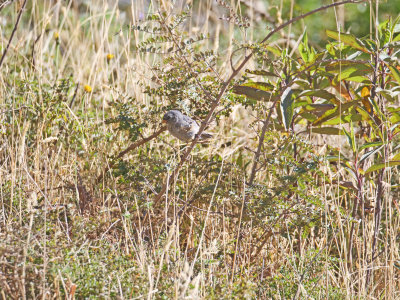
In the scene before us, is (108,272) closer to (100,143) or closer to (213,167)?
(213,167)

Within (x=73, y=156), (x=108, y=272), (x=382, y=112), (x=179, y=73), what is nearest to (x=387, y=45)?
(x=382, y=112)

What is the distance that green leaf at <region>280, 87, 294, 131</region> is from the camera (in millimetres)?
2621

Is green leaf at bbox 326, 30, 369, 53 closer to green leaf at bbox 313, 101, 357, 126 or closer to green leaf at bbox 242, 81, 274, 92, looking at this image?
green leaf at bbox 313, 101, 357, 126

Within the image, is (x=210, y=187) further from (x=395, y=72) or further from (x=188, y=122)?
(x=395, y=72)

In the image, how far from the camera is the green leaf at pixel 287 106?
2.62 meters

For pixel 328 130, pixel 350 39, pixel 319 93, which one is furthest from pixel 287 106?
pixel 350 39

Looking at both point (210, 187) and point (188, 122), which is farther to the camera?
point (188, 122)

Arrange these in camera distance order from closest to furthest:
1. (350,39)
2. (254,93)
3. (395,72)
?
1. (395,72)
2. (350,39)
3. (254,93)

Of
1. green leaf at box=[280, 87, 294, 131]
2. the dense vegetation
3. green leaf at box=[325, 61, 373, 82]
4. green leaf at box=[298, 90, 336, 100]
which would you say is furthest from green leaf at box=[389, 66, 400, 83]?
green leaf at box=[280, 87, 294, 131]

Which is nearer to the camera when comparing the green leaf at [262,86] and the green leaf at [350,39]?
the green leaf at [350,39]

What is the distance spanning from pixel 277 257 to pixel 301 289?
50cm

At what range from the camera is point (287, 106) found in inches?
103

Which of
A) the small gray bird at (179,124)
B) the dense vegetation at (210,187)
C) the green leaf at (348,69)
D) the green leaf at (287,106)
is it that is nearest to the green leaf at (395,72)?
the dense vegetation at (210,187)

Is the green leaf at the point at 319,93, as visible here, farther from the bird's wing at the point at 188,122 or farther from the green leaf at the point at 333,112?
the bird's wing at the point at 188,122
